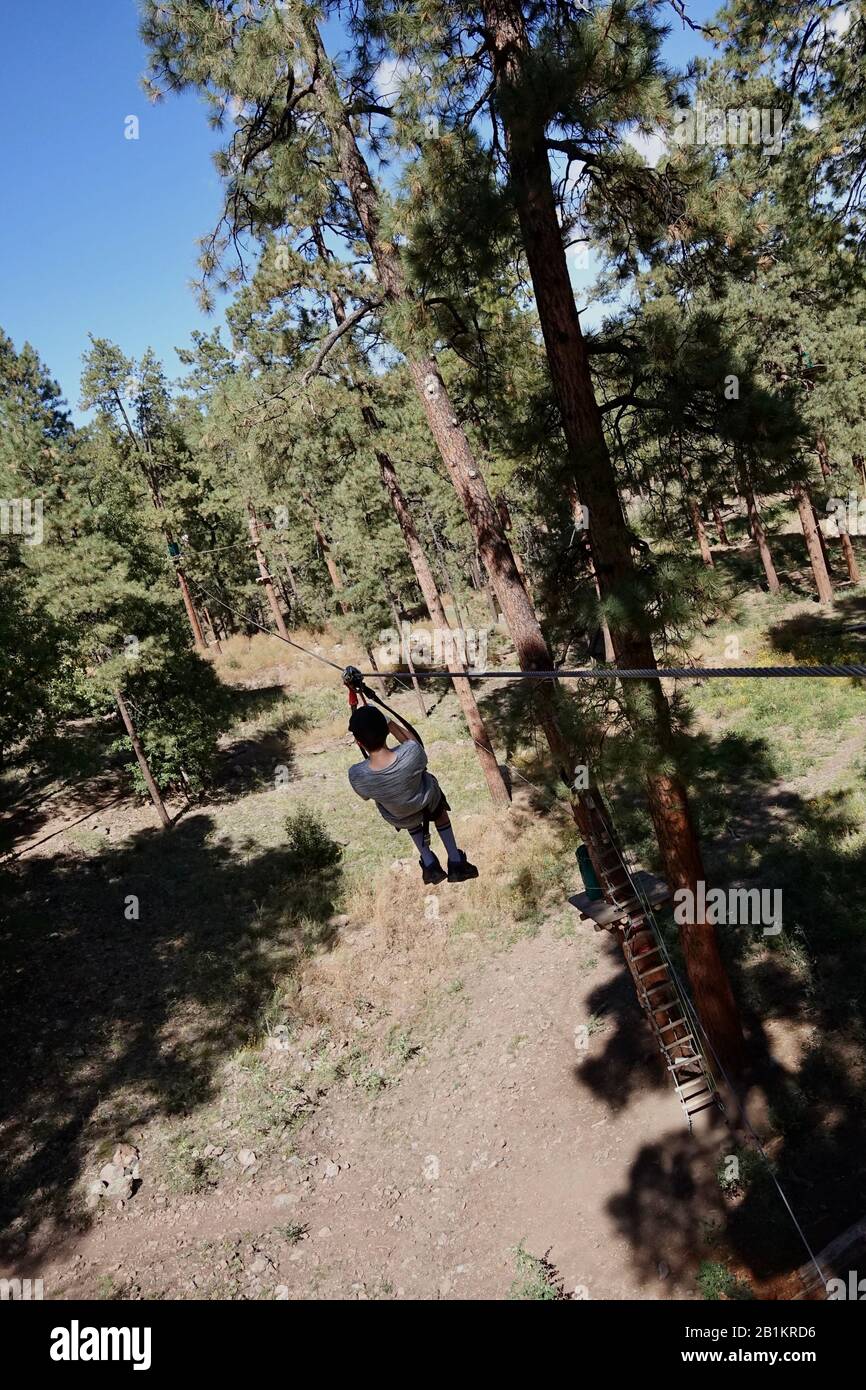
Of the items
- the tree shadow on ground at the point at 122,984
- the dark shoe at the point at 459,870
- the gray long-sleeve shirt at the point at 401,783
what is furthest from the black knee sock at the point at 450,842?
the tree shadow on ground at the point at 122,984

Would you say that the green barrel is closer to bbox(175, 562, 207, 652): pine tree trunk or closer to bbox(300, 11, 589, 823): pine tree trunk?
bbox(300, 11, 589, 823): pine tree trunk

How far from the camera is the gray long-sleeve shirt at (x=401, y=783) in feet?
18.3

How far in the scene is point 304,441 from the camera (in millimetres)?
11852

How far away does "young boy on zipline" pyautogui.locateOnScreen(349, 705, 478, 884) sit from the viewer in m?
5.45

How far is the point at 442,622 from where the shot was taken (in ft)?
63.3

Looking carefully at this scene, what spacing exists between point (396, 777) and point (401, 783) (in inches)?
3.3

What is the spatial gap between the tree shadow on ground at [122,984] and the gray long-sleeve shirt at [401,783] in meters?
7.81

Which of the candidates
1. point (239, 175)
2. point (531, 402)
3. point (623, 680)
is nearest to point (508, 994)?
point (623, 680)

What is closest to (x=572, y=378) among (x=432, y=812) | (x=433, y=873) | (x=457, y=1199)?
(x=432, y=812)

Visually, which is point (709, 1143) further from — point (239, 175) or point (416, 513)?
point (416, 513)

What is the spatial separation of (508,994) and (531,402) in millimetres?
8926

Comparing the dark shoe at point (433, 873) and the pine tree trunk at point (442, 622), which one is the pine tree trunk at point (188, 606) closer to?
the pine tree trunk at point (442, 622)

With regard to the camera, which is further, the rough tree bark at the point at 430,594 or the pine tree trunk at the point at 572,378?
the rough tree bark at the point at 430,594

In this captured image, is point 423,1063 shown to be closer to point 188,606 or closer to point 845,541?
point 845,541
